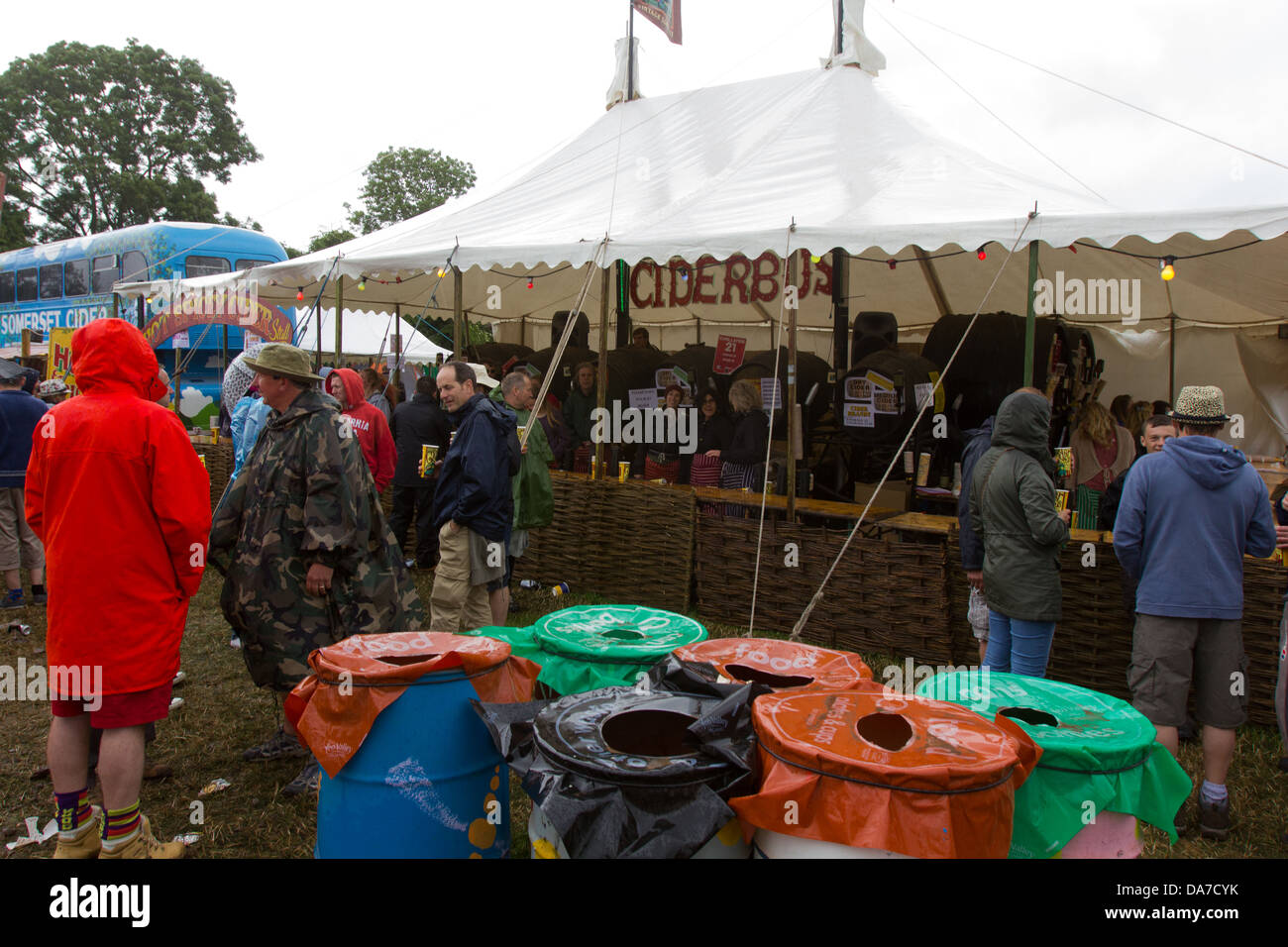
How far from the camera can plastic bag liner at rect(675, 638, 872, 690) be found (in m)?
2.48

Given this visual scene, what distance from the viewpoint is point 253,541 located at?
3.46m

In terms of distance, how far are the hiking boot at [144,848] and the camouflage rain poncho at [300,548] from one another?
2.30ft

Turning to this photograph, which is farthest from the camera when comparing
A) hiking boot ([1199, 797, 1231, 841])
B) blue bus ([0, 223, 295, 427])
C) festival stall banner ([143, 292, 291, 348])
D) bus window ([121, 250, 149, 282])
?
bus window ([121, 250, 149, 282])

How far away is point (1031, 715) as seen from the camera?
7.39 ft

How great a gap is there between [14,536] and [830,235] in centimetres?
640

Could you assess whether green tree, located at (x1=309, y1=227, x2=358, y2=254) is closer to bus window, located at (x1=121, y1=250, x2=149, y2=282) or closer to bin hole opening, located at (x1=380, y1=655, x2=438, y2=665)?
bus window, located at (x1=121, y1=250, x2=149, y2=282)

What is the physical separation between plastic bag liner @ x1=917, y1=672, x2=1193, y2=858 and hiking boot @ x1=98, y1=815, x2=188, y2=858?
268 centimetres

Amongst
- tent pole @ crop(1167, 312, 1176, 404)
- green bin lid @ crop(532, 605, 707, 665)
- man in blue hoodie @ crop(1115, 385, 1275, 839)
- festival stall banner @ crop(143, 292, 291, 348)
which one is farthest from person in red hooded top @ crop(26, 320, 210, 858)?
tent pole @ crop(1167, 312, 1176, 404)

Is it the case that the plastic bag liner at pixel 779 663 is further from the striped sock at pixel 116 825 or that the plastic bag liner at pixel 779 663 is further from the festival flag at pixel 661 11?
the festival flag at pixel 661 11

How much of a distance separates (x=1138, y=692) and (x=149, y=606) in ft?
12.9

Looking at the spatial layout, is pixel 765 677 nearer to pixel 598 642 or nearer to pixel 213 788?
pixel 598 642

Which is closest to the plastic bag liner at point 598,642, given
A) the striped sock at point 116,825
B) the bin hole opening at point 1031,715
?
the bin hole opening at point 1031,715
